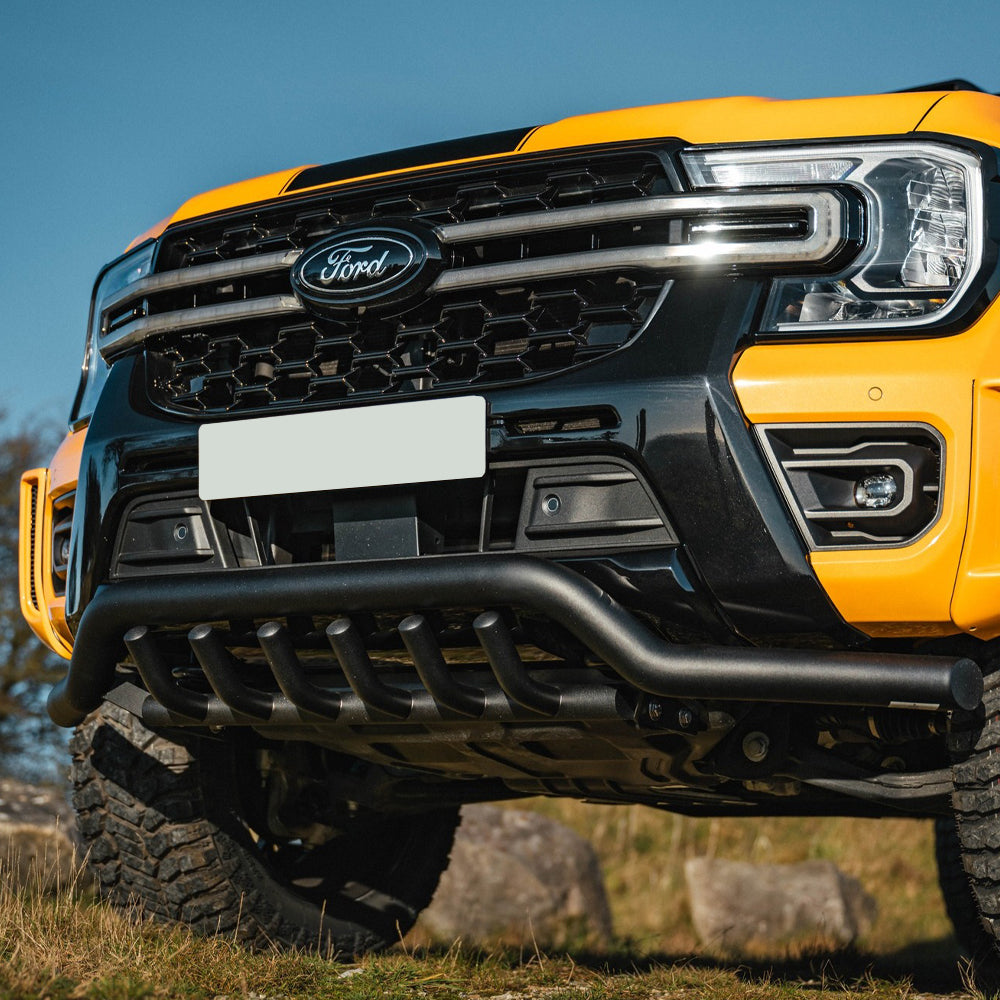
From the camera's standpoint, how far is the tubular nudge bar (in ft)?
7.76

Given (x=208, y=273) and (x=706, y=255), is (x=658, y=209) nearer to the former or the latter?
(x=706, y=255)

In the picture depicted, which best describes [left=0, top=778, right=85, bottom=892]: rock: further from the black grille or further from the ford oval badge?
the ford oval badge

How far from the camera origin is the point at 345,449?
8.86ft

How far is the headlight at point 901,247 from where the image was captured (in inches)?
94.8

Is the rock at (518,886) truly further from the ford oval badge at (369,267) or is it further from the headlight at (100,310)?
the ford oval badge at (369,267)

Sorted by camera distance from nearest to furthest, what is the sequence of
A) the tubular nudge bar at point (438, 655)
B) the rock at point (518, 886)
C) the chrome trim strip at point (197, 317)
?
the tubular nudge bar at point (438, 655)
the chrome trim strip at point (197, 317)
the rock at point (518, 886)

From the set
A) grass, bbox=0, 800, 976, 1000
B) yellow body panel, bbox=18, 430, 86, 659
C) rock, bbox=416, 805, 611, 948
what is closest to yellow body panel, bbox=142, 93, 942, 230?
yellow body panel, bbox=18, 430, 86, 659

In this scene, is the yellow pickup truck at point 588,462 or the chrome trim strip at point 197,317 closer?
the yellow pickup truck at point 588,462

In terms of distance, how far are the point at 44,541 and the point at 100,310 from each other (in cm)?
63

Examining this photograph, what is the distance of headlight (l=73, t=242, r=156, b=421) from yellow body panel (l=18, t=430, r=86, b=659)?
97 mm

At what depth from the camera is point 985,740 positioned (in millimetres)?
2479

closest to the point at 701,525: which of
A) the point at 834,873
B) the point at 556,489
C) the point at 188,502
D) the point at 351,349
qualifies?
the point at 556,489

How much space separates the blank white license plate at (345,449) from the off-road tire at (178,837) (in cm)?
91

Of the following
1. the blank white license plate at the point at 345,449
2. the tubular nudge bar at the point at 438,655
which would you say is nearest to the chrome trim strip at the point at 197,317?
the blank white license plate at the point at 345,449
